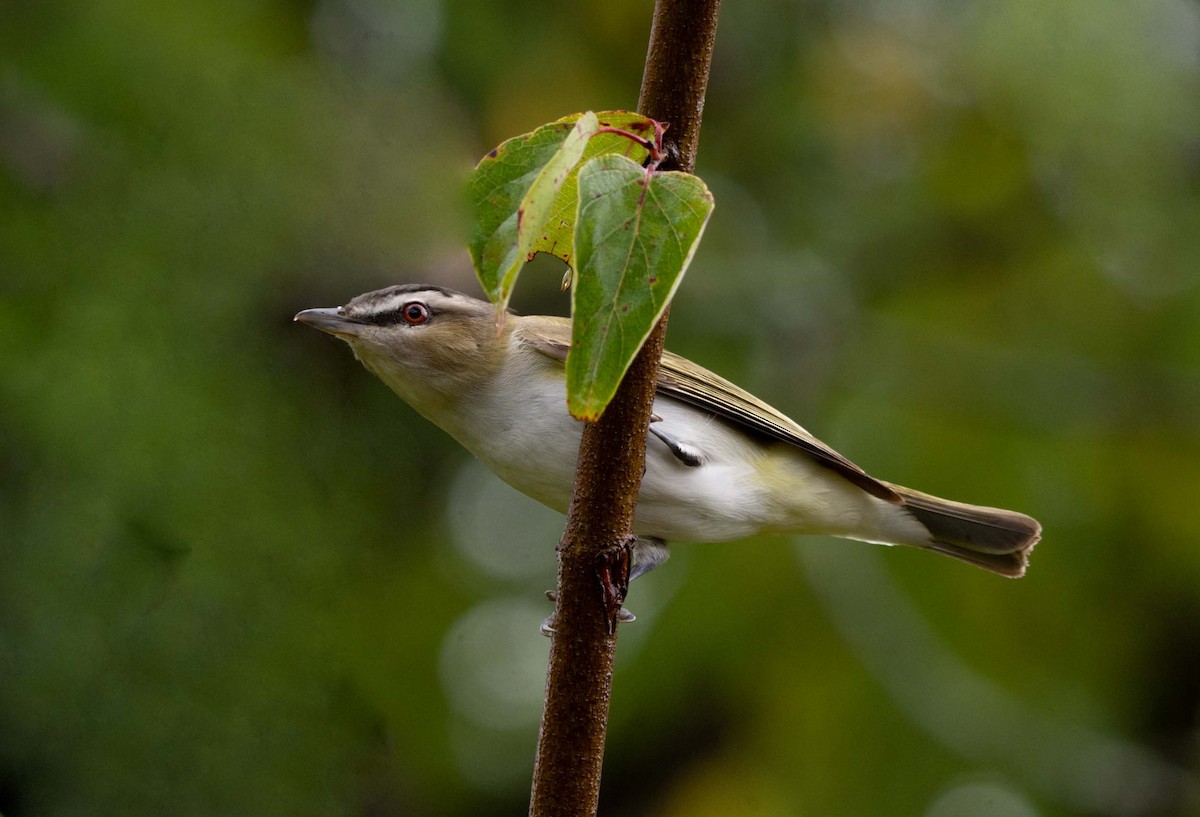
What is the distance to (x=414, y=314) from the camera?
306 cm

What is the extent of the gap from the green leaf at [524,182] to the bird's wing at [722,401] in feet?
4.97

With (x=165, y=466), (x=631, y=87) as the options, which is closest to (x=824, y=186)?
(x=631, y=87)


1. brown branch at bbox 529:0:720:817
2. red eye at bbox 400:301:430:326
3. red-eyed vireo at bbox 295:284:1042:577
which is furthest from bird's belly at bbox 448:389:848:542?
brown branch at bbox 529:0:720:817

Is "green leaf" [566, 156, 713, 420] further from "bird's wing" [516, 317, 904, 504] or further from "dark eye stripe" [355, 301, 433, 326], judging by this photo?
"dark eye stripe" [355, 301, 433, 326]

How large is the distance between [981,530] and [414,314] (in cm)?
169

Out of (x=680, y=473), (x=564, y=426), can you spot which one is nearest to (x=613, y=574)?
(x=564, y=426)

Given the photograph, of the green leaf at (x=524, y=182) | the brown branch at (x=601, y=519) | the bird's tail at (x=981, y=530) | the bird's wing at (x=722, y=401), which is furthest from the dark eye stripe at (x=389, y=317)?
the green leaf at (x=524, y=182)

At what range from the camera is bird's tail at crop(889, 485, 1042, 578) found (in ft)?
10.6

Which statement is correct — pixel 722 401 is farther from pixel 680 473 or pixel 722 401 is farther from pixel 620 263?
pixel 620 263

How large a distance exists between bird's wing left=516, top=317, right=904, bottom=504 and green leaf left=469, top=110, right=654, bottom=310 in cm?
152

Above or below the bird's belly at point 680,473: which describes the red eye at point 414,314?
above

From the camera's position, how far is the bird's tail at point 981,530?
3.24m

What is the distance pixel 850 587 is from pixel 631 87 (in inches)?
83.3

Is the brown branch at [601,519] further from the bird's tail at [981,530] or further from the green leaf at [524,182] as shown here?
the bird's tail at [981,530]
